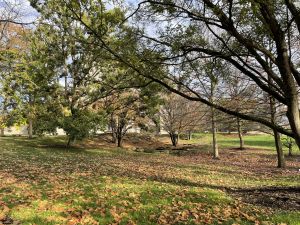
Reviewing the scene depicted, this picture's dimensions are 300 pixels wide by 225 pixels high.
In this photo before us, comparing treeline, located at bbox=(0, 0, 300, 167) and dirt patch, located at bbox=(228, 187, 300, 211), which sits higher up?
treeline, located at bbox=(0, 0, 300, 167)

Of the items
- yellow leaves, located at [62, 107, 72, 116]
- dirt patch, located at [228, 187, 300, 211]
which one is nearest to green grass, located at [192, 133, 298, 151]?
yellow leaves, located at [62, 107, 72, 116]

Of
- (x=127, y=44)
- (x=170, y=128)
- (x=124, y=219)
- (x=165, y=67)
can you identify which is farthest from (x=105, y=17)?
(x=170, y=128)

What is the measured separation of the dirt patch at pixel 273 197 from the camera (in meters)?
8.55

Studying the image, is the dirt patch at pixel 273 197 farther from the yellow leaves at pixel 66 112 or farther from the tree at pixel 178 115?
the tree at pixel 178 115

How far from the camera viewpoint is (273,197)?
938 cm

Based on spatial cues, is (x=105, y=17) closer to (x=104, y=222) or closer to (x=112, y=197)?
(x=112, y=197)

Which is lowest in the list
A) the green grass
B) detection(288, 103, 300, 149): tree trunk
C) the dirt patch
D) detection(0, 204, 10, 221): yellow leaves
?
the dirt patch

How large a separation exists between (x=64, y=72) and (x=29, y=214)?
21656 mm

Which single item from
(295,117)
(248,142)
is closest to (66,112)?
(295,117)

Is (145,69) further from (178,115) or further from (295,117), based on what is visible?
(178,115)

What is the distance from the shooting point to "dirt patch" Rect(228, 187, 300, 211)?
8554 millimetres

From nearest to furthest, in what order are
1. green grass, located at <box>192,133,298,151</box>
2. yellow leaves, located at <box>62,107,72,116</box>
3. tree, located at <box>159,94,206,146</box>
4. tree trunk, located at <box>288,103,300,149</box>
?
1. tree trunk, located at <box>288,103,300,149</box>
2. yellow leaves, located at <box>62,107,72,116</box>
3. tree, located at <box>159,94,206,146</box>
4. green grass, located at <box>192,133,298,151</box>

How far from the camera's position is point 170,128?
39.8 metres

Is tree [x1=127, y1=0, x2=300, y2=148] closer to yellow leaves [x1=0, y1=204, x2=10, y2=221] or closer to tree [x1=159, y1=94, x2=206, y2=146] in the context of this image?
yellow leaves [x1=0, y1=204, x2=10, y2=221]
